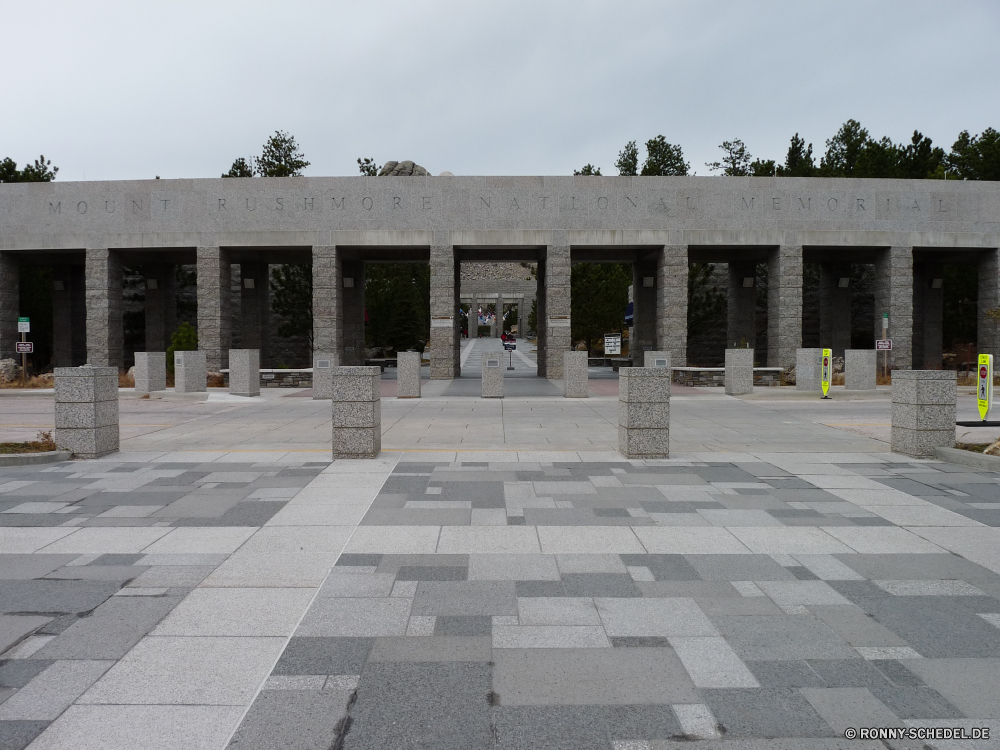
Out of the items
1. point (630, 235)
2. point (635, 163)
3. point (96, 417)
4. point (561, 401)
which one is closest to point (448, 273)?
point (630, 235)

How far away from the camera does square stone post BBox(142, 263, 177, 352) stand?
32375 mm

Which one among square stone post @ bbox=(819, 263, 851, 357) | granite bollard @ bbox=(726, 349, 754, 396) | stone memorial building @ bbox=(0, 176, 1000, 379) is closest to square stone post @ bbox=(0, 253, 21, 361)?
stone memorial building @ bbox=(0, 176, 1000, 379)

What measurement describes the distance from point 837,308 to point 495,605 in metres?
32.9

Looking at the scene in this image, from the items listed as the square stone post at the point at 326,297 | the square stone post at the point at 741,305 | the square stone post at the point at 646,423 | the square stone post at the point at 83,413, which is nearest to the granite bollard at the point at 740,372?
the square stone post at the point at 741,305

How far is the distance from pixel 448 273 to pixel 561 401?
9533 millimetres

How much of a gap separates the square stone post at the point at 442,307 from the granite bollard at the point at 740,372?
1095cm

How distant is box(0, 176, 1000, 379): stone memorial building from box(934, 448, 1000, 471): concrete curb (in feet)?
57.7

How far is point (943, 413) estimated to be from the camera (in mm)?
10086

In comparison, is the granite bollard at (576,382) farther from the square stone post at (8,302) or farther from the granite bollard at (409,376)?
the square stone post at (8,302)

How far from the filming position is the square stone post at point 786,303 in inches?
1061

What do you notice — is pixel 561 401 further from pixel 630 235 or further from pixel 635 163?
pixel 635 163

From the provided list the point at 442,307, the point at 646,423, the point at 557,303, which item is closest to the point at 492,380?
the point at 557,303

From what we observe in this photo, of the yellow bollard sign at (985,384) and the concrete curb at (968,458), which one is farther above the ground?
the yellow bollard sign at (985,384)

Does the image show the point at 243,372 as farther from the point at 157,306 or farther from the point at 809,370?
the point at 809,370
